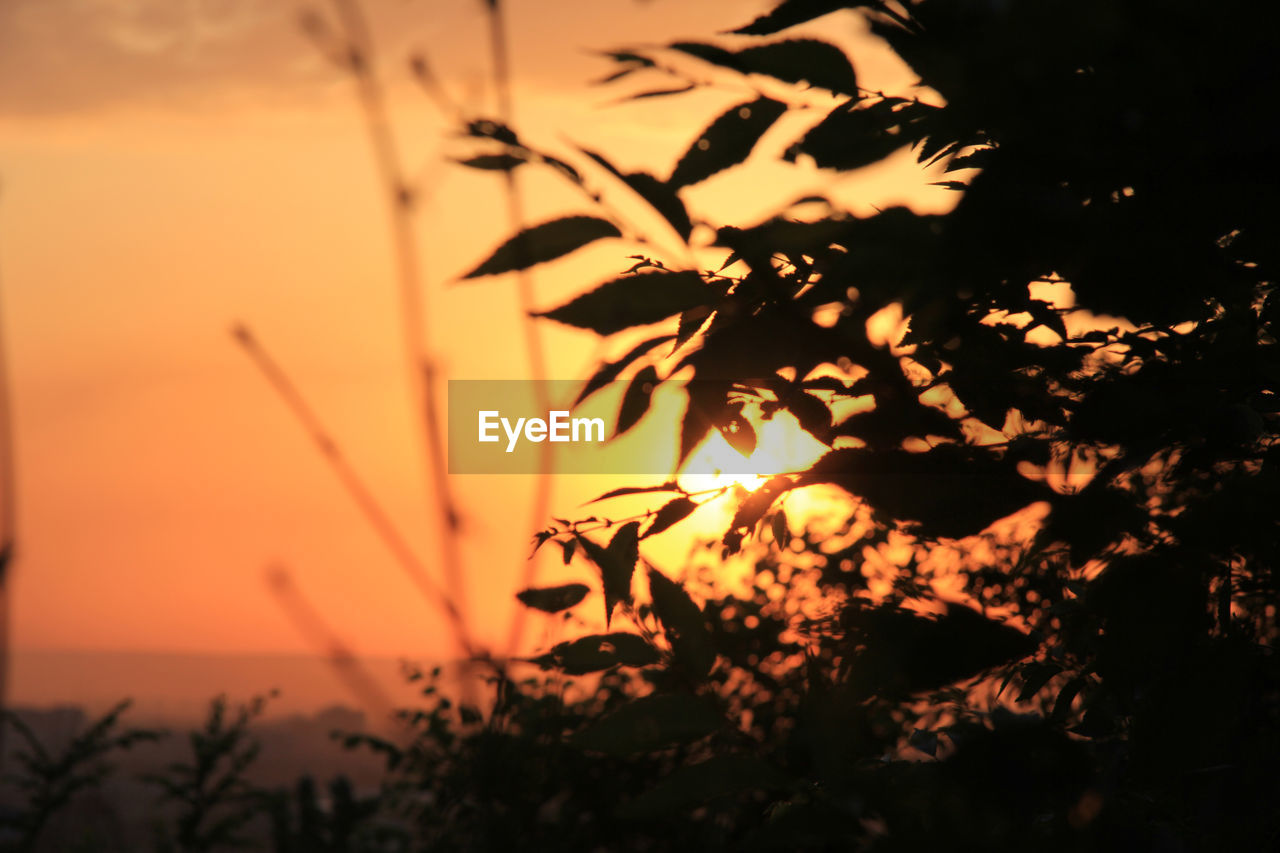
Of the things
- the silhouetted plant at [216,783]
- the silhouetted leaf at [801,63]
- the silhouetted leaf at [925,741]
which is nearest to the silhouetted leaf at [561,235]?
the silhouetted leaf at [801,63]

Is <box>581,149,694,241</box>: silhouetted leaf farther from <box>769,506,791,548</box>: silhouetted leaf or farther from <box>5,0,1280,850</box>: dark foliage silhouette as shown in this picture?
<box>769,506,791,548</box>: silhouetted leaf

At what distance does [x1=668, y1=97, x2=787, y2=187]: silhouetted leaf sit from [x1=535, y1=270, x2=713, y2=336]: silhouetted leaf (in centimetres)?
11

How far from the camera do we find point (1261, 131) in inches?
37.2

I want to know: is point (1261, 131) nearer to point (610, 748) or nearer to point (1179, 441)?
point (1179, 441)

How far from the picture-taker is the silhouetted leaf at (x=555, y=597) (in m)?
1.42

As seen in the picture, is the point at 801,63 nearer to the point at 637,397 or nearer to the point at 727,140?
the point at 727,140

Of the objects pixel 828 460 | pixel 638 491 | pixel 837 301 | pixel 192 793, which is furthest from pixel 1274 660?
pixel 192 793

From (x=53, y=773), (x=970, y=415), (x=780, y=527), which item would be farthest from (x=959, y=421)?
(x=53, y=773)

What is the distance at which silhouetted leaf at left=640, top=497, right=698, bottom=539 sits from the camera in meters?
1.60

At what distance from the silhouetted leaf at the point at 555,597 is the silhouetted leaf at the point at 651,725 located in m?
0.27

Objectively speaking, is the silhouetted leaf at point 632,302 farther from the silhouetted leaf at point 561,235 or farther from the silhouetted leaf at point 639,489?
the silhouetted leaf at point 639,489

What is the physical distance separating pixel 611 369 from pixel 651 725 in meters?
0.41

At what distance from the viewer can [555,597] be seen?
1.45 metres

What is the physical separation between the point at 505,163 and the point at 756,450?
688 millimetres
